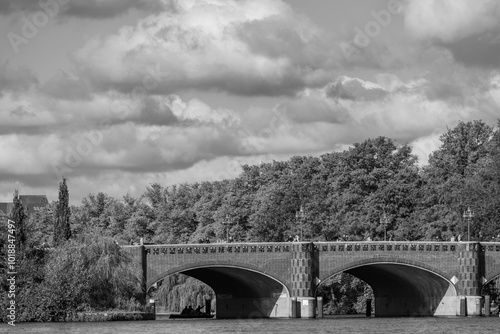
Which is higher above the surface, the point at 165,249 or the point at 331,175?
the point at 331,175

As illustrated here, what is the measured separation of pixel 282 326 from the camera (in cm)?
9144

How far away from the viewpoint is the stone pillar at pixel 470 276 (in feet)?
336

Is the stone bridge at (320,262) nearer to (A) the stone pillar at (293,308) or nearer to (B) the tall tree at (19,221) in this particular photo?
(A) the stone pillar at (293,308)

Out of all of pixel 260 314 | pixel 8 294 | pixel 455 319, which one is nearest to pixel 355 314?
pixel 260 314

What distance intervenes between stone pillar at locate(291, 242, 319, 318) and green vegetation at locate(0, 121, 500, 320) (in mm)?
11832

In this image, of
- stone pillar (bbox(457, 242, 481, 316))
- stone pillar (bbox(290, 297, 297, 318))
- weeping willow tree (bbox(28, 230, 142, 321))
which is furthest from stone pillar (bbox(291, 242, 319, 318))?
weeping willow tree (bbox(28, 230, 142, 321))

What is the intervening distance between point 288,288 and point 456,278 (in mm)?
12330

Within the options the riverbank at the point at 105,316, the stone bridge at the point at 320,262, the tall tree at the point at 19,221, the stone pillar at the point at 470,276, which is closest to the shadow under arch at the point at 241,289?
the stone bridge at the point at 320,262

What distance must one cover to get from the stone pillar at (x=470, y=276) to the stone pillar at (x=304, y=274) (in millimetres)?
10638

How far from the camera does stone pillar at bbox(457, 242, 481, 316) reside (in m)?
102

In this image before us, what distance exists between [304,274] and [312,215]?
23.4 meters

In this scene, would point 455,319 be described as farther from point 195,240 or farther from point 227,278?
point 195,240

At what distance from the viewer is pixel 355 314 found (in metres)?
120

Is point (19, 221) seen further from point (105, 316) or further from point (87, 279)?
point (105, 316)
